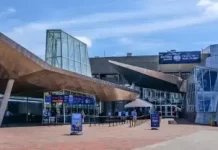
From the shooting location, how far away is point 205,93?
149 feet

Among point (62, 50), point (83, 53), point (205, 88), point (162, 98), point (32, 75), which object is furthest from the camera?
point (162, 98)

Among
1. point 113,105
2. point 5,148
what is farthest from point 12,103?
point 113,105

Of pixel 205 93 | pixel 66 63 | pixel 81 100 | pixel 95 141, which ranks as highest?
pixel 66 63

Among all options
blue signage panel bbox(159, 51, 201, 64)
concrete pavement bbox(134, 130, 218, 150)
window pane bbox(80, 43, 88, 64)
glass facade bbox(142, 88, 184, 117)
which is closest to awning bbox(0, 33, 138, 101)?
window pane bbox(80, 43, 88, 64)

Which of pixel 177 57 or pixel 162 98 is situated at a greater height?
pixel 177 57

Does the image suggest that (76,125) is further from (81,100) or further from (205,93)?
(205,93)

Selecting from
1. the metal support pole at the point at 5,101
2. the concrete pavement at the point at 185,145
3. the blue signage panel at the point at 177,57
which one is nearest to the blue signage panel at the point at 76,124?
the concrete pavement at the point at 185,145

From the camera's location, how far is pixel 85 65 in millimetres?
60000

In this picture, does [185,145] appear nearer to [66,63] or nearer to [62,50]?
[62,50]

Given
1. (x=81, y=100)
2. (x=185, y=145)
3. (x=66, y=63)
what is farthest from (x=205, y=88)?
(x=185, y=145)

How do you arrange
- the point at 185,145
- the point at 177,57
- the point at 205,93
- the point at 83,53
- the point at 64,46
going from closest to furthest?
the point at 185,145 → the point at 205,93 → the point at 64,46 → the point at 83,53 → the point at 177,57

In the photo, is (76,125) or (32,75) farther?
(32,75)

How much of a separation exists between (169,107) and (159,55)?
11.4 metres

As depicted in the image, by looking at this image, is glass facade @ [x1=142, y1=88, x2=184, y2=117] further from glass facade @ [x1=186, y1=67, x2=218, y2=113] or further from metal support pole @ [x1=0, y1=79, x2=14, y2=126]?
metal support pole @ [x1=0, y1=79, x2=14, y2=126]
